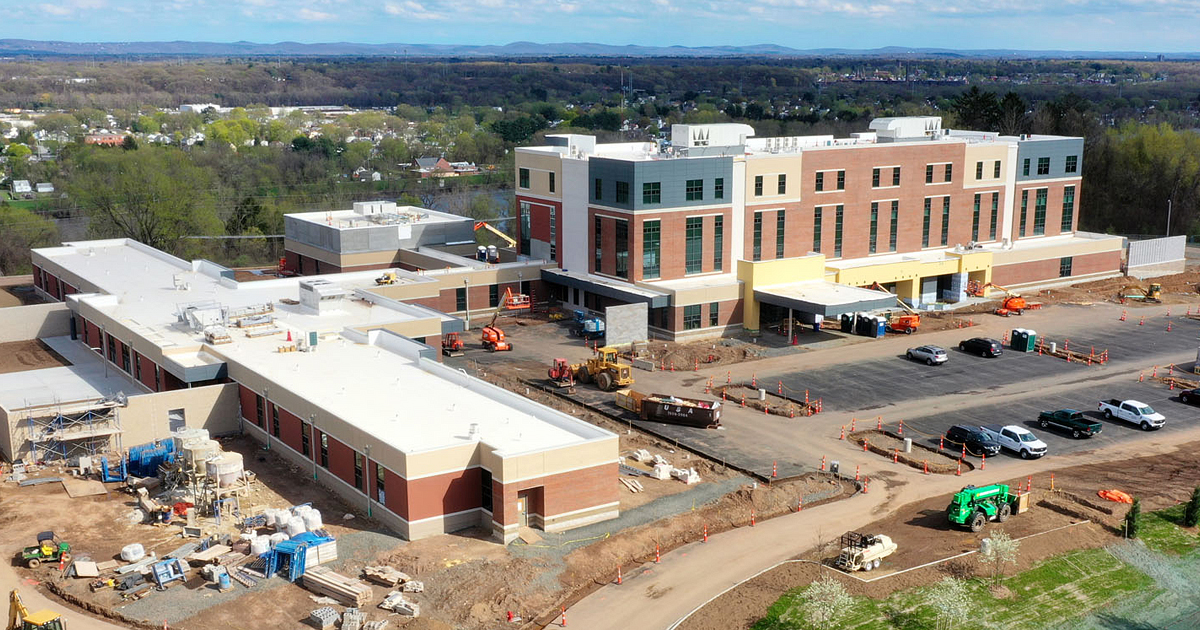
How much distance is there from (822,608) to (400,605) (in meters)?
12.1

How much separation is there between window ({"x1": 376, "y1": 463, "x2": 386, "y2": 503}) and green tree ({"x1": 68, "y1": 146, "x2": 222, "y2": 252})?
69.0m

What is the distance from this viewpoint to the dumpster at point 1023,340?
64.2 metres

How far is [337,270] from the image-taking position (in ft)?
260

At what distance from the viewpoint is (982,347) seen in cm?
6297

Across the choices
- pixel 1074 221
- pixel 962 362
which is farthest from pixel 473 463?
pixel 1074 221

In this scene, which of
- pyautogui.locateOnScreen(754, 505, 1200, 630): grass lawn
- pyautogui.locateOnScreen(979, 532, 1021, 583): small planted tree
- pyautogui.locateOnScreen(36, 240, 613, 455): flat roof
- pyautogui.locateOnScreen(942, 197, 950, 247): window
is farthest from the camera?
pyautogui.locateOnScreen(942, 197, 950, 247): window

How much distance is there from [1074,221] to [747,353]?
40549 millimetres

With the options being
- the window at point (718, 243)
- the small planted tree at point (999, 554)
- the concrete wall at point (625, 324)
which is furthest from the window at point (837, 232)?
the small planted tree at point (999, 554)

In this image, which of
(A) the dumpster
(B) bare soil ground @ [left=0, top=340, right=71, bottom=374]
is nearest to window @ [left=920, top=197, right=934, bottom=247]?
(A) the dumpster

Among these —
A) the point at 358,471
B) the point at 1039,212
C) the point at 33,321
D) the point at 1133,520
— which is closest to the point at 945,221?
the point at 1039,212

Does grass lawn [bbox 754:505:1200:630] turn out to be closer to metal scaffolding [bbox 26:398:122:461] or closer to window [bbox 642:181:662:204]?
metal scaffolding [bbox 26:398:122:461]

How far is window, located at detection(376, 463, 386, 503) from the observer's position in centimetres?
3831

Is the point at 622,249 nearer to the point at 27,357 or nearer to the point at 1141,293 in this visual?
the point at 27,357

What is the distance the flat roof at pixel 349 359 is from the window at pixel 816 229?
2900cm
